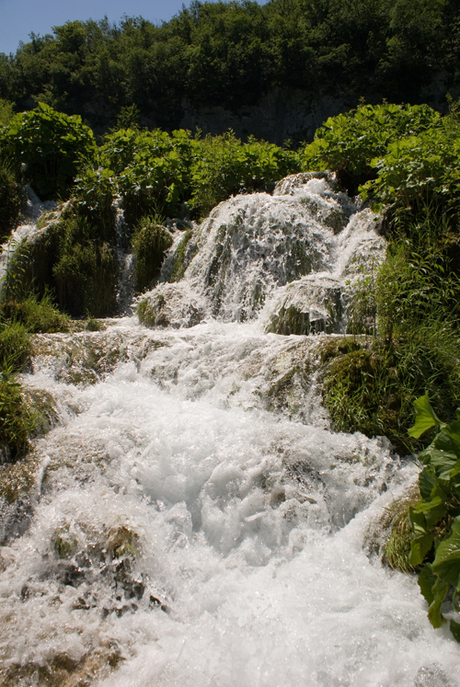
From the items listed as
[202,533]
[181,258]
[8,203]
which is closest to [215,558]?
[202,533]

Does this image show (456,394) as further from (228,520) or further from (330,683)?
(330,683)

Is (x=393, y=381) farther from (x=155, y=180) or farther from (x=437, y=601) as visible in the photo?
(x=155, y=180)

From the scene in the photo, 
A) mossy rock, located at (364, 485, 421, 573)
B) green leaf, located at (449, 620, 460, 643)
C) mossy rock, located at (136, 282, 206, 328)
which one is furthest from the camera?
mossy rock, located at (136, 282, 206, 328)

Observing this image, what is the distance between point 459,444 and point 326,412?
1.43 meters

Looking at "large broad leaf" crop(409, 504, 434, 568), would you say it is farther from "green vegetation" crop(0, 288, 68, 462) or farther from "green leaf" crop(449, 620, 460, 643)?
"green vegetation" crop(0, 288, 68, 462)

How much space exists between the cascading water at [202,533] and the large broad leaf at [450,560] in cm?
40

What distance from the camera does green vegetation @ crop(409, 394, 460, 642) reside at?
1.57m

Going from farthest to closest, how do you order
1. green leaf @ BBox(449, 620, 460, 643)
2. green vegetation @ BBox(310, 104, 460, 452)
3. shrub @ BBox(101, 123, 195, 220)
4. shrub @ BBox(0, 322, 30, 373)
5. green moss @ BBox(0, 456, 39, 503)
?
shrub @ BBox(101, 123, 195, 220), shrub @ BBox(0, 322, 30, 373), green vegetation @ BBox(310, 104, 460, 452), green moss @ BBox(0, 456, 39, 503), green leaf @ BBox(449, 620, 460, 643)

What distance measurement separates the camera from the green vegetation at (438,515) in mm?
1570

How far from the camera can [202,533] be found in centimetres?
249

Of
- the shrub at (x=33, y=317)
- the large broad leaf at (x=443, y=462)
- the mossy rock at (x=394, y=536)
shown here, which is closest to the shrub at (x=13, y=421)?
the shrub at (x=33, y=317)

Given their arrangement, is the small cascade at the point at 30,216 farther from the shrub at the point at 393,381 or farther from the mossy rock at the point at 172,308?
the shrub at the point at 393,381

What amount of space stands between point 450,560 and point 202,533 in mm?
1363

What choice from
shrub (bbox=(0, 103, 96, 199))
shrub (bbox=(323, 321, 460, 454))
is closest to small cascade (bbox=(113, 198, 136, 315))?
shrub (bbox=(0, 103, 96, 199))
